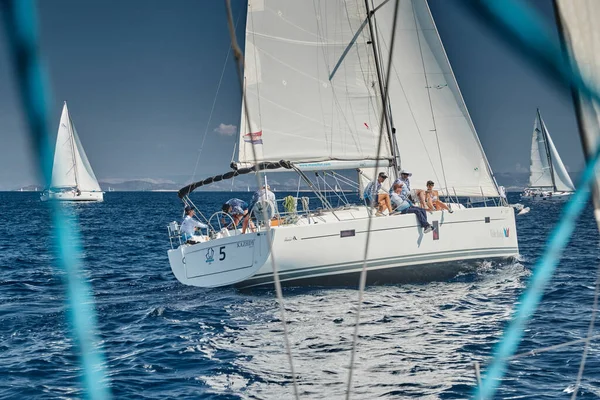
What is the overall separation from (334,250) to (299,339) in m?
3.84

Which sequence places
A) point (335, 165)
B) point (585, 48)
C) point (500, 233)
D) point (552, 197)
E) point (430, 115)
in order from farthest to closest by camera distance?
point (552, 197)
point (430, 115)
point (335, 165)
point (500, 233)
point (585, 48)

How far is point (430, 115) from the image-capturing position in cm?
1709

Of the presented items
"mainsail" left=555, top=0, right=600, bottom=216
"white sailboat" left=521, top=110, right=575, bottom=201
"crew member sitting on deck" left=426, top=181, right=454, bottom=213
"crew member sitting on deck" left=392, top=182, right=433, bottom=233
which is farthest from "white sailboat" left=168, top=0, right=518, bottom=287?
"white sailboat" left=521, top=110, right=575, bottom=201

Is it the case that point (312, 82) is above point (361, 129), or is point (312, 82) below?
above

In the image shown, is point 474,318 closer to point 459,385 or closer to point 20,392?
point 459,385

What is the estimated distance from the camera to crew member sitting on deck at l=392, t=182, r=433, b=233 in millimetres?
13648

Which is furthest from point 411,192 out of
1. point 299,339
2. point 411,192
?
point 299,339

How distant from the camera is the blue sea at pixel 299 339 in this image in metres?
7.29

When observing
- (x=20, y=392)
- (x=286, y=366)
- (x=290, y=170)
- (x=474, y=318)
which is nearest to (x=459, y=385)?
(x=286, y=366)

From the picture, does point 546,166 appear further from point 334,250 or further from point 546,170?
point 334,250

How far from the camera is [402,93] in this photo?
17.3m

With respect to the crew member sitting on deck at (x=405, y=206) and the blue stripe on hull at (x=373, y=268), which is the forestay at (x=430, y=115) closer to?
the crew member sitting on deck at (x=405, y=206)

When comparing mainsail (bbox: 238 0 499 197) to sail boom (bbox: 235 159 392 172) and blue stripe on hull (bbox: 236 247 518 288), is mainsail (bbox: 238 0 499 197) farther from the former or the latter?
blue stripe on hull (bbox: 236 247 518 288)

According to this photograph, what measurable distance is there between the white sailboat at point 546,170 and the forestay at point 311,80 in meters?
59.7
